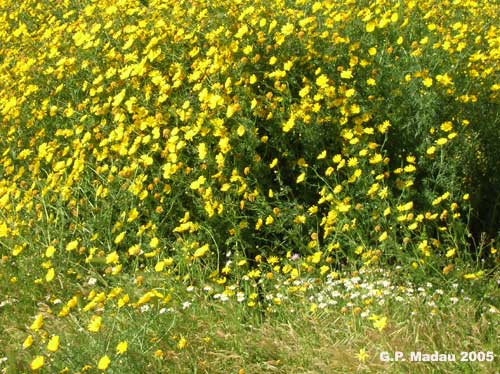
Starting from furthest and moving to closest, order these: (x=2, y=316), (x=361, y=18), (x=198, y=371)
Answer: (x=361, y=18) < (x=2, y=316) < (x=198, y=371)

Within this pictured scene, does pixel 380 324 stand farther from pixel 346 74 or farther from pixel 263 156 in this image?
pixel 346 74

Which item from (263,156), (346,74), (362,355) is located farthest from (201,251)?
(346,74)

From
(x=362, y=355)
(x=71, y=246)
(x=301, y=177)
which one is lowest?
(x=362, y=355)

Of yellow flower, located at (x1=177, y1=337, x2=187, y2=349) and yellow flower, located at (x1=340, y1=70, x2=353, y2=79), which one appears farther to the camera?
yellow flower, located at (x1=340, y1=70, x2=353, y2=79)

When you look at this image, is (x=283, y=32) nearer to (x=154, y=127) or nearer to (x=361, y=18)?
(x=361, y=18)

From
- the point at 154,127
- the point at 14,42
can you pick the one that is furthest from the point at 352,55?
the point at 14,42

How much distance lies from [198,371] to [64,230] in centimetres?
137

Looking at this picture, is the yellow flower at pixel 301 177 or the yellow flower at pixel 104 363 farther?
the yellow flower at pixel 301 177

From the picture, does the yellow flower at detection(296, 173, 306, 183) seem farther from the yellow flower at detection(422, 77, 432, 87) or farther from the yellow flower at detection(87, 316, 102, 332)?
the yellow flower at detection(87, 316, 102, 332)

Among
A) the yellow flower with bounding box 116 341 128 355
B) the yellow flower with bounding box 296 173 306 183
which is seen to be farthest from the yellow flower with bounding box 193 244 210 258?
the yellow flower with bounding box 116 341 128 355

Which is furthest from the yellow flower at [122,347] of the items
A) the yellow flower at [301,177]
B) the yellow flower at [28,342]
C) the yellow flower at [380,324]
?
the yellow flower at [301,177]

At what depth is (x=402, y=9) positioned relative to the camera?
4.51m

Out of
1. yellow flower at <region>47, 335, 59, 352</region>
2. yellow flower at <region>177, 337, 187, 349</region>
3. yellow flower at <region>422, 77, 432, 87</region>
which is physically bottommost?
yellow flower at <region>177, 337, 187, 349</region>

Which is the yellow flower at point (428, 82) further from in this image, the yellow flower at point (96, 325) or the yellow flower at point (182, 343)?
the yellow flower at point (96, 325)
